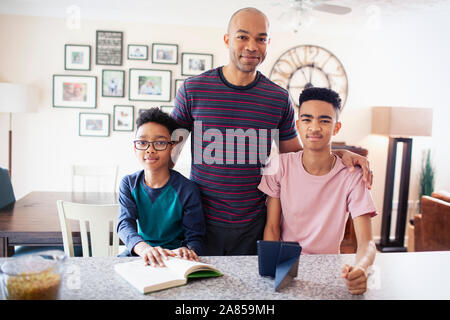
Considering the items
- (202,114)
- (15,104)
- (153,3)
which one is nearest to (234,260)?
(202,114)

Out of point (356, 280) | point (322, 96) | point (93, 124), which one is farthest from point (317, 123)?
point (93, 124)

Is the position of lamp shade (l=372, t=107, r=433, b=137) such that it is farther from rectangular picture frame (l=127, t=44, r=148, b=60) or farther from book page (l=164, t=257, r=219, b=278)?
book page (l=164, t=257, r=219, b=278)

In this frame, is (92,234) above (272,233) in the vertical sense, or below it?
below

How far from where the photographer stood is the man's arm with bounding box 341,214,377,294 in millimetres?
859

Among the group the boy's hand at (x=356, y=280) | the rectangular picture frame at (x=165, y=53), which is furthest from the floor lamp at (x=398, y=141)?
the boy's hand at (x=356, y=280)

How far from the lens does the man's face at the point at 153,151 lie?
55.3 inches

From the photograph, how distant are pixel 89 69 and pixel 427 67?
3.57 m

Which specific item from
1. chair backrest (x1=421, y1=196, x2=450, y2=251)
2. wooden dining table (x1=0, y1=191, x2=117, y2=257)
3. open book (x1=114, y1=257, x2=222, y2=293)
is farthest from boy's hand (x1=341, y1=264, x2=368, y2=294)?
chair backrest (x1=421, y1=196, x2=450, y2=251)

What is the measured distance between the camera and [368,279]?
947mm

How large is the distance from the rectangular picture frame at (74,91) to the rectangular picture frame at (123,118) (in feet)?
0.73

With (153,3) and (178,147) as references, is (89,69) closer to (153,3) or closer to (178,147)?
(153,3)

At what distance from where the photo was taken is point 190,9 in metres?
3.35

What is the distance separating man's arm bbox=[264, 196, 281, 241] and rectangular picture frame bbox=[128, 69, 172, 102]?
2.66 metres

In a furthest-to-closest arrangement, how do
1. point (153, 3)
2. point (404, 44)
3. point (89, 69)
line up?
point (404, 44) < point (89, 69) < point (153, 3)
